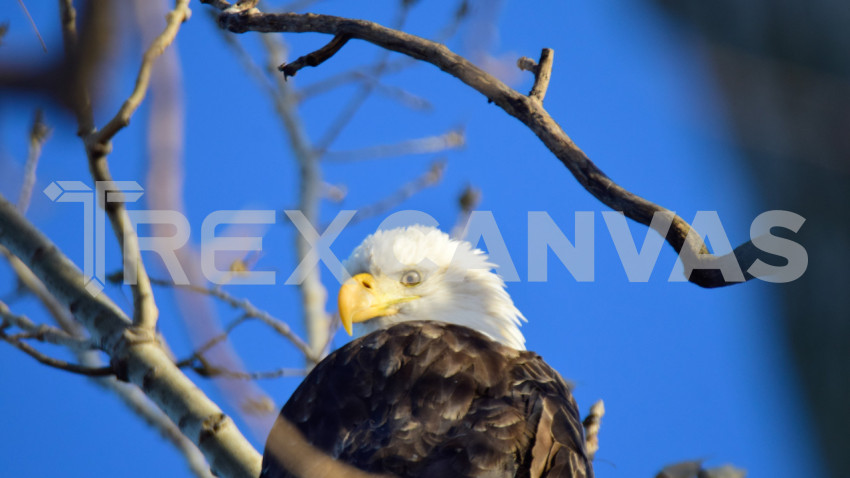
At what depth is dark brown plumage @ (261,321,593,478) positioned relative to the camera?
3174mm

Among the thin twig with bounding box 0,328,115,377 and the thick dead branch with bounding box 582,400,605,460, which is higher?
the thick dead branch with bounding box 582,400,605,460

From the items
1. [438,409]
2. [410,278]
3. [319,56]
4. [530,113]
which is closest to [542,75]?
[530,113]

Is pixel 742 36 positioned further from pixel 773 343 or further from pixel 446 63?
pixel 446 63

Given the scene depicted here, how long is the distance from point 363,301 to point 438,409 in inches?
53.2

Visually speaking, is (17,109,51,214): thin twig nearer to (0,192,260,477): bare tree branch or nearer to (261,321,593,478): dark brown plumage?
(0,192,260,477): bare tree branch

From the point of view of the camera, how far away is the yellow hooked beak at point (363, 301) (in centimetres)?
460

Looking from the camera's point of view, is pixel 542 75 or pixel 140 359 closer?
pixel 542 75

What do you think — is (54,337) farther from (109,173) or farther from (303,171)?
(303,171)

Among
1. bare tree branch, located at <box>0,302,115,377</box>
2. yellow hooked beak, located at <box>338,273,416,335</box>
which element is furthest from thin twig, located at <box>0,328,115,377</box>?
yellow hooked beak, located at <box>338,273,416,335</box>

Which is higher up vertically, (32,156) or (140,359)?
(32,156)

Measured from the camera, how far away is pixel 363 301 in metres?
4.69

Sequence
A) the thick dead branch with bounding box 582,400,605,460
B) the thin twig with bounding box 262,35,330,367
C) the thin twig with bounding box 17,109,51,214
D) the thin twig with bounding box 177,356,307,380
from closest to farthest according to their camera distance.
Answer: the thin twig with bounding box 177,356,307,380
the thick dead branch with bounding box 582,400,605,460
the thin twig with bounding box 17,109,51,214
the thin twig with bounding box 262,35,330,367

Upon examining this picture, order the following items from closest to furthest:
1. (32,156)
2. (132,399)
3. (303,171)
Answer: (32,156) < (132,399) < (303,171)

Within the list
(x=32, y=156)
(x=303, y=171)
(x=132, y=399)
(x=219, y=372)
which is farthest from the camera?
(x=303, y=171)
